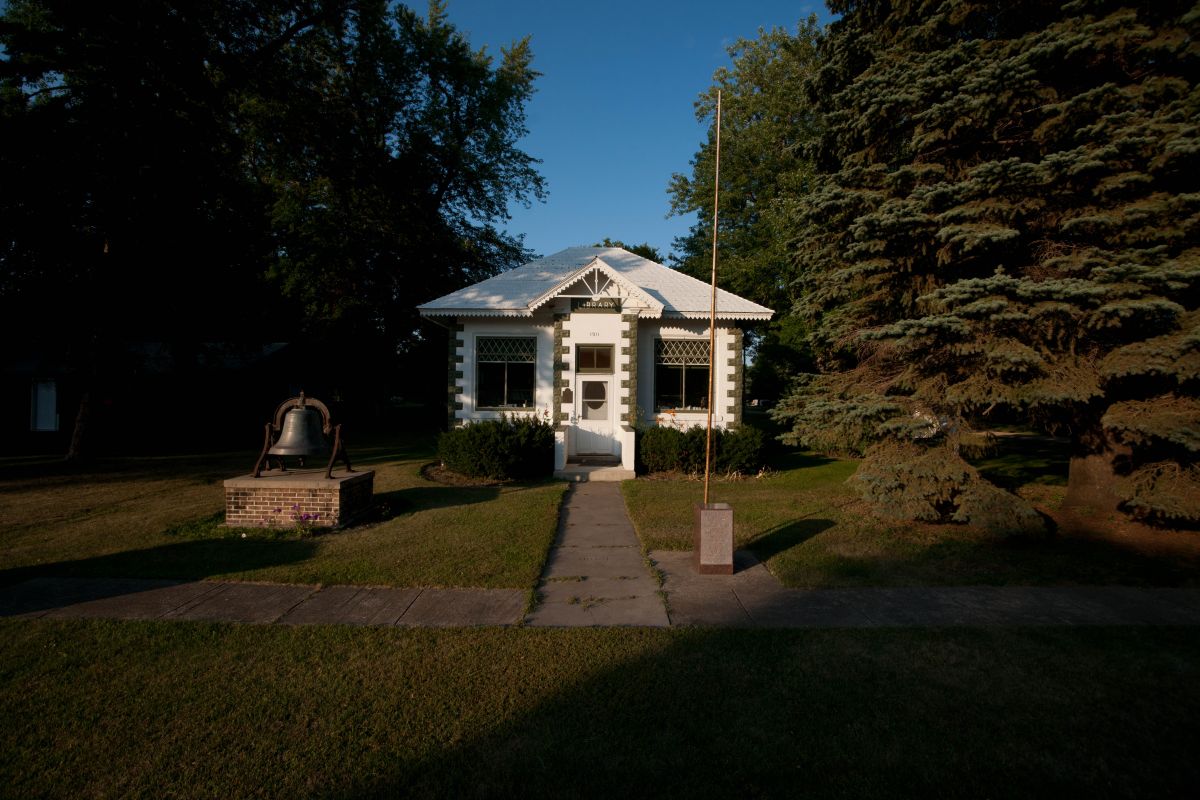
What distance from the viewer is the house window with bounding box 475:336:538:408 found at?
15.2 metres

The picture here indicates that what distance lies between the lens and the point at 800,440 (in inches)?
368

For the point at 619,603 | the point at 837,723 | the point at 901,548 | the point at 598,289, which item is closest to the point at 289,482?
the point at 619,603

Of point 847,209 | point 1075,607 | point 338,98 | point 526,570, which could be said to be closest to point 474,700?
point 526,570

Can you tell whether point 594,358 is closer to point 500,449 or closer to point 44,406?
point 500,449

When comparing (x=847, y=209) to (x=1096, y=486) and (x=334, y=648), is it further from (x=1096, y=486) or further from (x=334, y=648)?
(x=334, y=648)

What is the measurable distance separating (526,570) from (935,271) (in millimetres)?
7508

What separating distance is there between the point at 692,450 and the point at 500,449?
444cm

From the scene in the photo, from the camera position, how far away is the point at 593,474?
525 inches

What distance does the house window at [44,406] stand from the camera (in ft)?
73.6

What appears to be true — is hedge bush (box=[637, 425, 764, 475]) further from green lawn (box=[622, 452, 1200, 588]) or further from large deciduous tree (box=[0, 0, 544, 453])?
large deciduous tree (box=[0, 0, 544, 453])

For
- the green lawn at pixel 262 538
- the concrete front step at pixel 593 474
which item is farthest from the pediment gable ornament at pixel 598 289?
the green lawn at pixel 262 538

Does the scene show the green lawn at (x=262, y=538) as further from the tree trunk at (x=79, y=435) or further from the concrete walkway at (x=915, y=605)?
the tree trunk at (x=79, y=435)

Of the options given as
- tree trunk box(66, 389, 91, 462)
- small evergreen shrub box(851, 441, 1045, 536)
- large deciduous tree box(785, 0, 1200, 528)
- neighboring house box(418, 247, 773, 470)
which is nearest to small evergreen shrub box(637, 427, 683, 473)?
neighboring house box(418, 247, 773, 470)

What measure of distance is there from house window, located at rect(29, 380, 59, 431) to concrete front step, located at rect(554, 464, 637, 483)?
73.2 ft
